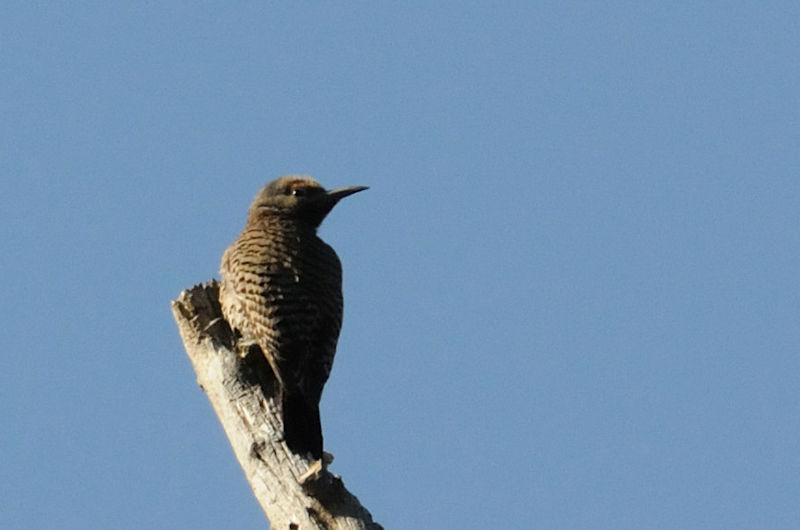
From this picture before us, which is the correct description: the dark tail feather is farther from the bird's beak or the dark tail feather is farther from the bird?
the bird's beak

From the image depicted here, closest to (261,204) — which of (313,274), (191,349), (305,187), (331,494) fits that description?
(305,187)

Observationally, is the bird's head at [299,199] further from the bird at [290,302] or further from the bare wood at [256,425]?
the bare wood at [256,425]

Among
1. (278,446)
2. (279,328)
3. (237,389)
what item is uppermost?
(279,328)

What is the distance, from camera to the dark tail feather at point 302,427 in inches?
255

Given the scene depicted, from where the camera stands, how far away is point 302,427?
6602mm

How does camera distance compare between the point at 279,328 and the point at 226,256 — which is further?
the point at 226,256

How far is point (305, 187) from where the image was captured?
8875mm

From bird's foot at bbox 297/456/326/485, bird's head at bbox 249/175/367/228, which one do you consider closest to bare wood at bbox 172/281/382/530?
bird's foot at bbox 297/456/326/485

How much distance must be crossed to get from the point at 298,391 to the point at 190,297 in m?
0.89

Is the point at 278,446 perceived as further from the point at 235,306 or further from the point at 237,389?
the point at 235,306

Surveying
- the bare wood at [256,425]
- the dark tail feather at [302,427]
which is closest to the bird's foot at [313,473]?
the bare wood at [256,425]

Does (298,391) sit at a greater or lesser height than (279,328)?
lesser

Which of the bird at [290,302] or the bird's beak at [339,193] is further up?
the bird's beak at [339,193]

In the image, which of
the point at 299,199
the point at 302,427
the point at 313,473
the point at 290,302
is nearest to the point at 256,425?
the point at 302,427
